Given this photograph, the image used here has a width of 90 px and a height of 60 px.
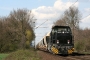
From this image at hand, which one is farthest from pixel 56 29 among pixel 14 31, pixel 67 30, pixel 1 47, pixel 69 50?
pixel 14 31

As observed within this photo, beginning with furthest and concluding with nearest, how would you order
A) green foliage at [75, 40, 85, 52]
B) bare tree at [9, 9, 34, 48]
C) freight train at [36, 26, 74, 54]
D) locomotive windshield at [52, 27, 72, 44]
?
bare tree at [9, 9, 34, 48] → green foliage at [75, 40, 85, 52] → locomotive windshield at [52, 27, 72, 44] → freight train at [36, 26, 74, 54]

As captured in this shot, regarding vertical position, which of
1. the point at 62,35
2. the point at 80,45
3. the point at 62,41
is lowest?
the point at 80,45

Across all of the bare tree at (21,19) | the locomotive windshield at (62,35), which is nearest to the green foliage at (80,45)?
the locomotive windshield at (62,35)

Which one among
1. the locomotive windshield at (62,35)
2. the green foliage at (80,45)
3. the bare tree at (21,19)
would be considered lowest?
the green foliage at (80,45)

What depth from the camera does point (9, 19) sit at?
72250mm

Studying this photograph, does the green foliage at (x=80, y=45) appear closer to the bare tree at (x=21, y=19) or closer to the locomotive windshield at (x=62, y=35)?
the locomotive windshield at (x=62, y=35)

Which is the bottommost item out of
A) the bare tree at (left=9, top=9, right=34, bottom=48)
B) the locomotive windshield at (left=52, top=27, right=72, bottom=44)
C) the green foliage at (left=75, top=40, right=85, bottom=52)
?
the green foliage at (left=75, top=40, right=85, bottom=52)

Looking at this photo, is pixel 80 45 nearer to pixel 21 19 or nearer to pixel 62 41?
pixel 62 41

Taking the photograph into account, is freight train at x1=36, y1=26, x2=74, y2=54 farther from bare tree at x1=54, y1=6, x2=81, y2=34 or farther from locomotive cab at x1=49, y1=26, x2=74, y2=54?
bare tree at x1=54, y1=6, x2=81, y2=34

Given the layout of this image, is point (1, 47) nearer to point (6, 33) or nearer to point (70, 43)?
point (6, 33)

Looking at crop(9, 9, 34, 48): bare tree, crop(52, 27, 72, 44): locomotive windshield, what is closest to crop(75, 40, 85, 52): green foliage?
crop(52, 27, 72, 44): locomotive windshield

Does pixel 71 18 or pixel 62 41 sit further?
pixel 71 18

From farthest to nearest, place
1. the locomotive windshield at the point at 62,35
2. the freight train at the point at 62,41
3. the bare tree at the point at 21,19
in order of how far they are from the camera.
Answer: the bare tree at the point at 21,19 → the locomotive windshield at the point at 62,35 → the freight train at the point at 62,41

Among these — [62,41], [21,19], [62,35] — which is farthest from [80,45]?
[21,19]
